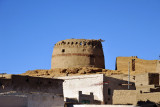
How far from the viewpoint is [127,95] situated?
71.7 ft

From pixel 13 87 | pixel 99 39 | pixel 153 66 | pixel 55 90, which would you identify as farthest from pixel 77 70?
pixel 13 87

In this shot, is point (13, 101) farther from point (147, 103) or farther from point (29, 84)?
point (147, 103)

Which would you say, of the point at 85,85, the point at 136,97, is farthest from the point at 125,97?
the point at 85,85

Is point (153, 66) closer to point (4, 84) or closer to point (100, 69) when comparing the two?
point (100, 69)

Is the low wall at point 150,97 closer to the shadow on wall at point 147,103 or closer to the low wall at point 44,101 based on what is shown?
the shadow on wall at point 147,103

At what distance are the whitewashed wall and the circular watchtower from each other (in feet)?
51.3

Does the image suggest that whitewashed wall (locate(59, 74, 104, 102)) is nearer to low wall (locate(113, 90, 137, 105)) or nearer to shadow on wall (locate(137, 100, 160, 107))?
low wall (locate(113, 90, 137, 105))

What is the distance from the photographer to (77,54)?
167ft

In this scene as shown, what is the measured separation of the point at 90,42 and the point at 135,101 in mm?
30627

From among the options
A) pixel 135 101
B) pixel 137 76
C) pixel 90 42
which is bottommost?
pixel 135 101

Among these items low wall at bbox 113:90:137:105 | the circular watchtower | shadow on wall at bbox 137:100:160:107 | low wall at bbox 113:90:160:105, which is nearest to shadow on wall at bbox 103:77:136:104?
low wall at bbox 113:90:137:105

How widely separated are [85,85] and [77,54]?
1751 cm

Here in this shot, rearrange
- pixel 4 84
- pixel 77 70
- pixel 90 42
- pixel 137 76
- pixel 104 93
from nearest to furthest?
pixel 4 84 < pixel 104 93 < pixel 137 76 < pixel 77 70 < pixel 90 42

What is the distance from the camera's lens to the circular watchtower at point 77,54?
1993 inches
